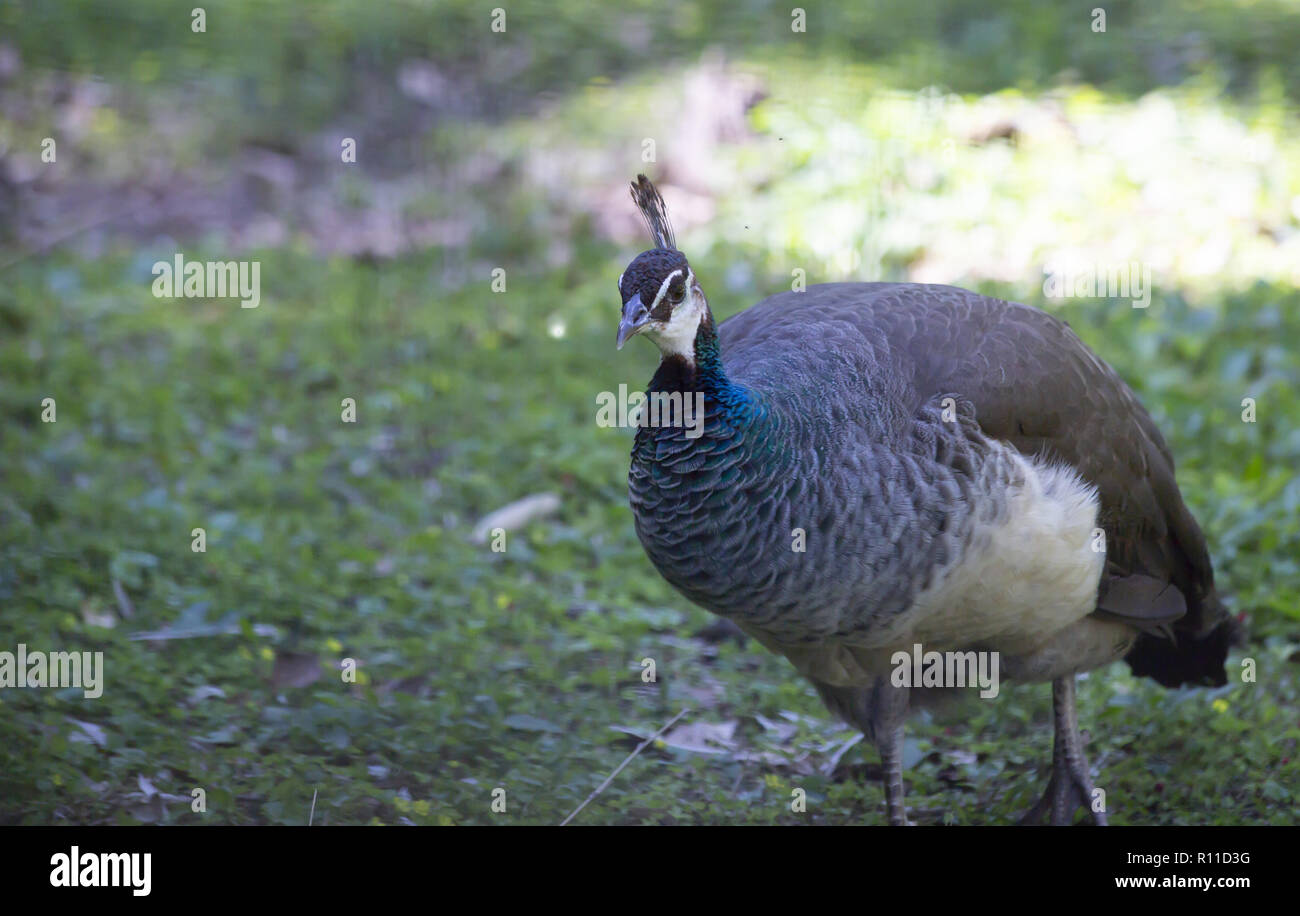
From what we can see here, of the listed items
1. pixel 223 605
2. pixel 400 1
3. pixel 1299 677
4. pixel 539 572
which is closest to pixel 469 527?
pixel 539 572

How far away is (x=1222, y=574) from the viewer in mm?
5023

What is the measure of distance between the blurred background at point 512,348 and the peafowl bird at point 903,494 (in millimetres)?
506

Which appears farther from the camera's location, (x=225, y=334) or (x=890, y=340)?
(x=225, y=334)

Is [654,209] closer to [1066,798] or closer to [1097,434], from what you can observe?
[1097,434]

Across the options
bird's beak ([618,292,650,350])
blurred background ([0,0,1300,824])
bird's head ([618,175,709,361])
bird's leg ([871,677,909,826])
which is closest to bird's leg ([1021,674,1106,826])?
blurred background ([0,0,1300,824])

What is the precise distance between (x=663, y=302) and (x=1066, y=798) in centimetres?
184

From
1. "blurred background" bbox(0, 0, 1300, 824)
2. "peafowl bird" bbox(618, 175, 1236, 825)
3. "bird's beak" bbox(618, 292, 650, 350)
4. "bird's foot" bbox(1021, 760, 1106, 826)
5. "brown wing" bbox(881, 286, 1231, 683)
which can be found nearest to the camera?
"bird's beak" bbox(618, 292, 650, 350)

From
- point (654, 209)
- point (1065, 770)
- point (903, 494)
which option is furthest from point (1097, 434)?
point (654, 209)

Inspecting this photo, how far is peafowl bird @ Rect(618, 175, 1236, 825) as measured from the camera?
3354mm

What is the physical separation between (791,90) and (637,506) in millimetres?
5008

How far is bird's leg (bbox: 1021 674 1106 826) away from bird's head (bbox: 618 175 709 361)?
4.95ft

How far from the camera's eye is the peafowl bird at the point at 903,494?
11.0 ft

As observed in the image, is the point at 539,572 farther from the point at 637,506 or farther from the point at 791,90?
the point at 791,90

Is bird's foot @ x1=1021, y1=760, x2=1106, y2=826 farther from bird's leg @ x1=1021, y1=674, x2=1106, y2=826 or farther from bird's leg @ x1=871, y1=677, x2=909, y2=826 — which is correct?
bird's leg @ x1=871, y1=677, x2=909, y2=826
